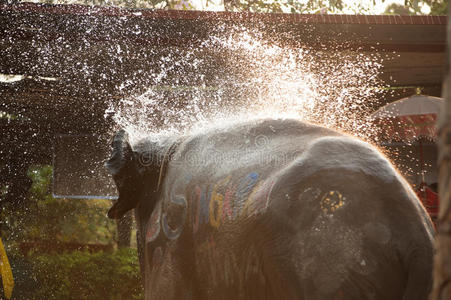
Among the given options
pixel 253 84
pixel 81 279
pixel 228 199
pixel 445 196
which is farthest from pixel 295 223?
pixel 81 279

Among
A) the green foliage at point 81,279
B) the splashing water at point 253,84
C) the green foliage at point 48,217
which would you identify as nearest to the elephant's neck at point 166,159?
the splashing water at point 253,84

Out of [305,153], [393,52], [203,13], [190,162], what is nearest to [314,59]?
[393,52]

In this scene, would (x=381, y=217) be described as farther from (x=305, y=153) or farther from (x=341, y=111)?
(x=341, y=111)

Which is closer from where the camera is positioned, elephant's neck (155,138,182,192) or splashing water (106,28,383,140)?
elephant's neck (155,138,182,192)

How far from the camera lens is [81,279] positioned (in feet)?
30.3

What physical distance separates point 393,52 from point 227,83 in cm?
224

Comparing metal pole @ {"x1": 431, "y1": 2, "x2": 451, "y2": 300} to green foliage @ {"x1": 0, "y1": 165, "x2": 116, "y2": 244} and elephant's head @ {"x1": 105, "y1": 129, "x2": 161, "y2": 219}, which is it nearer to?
elephant's head @ {"x1": 105, "y1": 129, "x2": 161, "y2": 219}

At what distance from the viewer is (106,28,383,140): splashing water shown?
6.96m

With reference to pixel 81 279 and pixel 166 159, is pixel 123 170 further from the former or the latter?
pixel 81 279

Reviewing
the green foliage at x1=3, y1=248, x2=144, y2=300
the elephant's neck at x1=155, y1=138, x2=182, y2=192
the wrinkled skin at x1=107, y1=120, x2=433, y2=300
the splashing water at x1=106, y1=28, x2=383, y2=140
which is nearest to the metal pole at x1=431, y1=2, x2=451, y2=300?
the wrinkled skin at x1=107, y1=120, x2=433, y2=300

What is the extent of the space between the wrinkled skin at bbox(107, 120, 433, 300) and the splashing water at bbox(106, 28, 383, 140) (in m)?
3.14

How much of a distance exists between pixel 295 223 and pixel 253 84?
5794 millimetres

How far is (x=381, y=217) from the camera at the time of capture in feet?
6.53

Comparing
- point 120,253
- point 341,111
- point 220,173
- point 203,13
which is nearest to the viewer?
point 220,173
